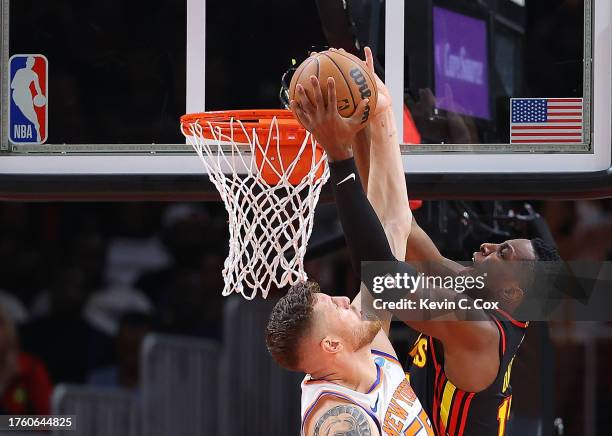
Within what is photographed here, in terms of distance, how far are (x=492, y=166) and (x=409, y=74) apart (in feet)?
1.43

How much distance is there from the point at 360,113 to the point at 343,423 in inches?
27.6

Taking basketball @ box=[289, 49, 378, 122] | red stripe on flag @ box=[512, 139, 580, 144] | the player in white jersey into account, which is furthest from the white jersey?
red stripe on flag @ box=[512, 139, 580, 144]

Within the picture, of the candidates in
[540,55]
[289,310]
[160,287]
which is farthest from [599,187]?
[160,287]

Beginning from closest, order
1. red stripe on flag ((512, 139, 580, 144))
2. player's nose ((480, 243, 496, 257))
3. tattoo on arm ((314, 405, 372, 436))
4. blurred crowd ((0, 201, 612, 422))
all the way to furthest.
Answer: tattoo on arm ((314, 405, 372, 436)), player's nose ((480, 243, 496, 257)), red stripe on flag ((512, 139, 580, 144)), blurred crowd ((0, 201, 612, 422))

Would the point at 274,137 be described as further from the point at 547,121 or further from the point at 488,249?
the point at 547,121

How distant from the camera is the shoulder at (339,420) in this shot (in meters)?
2.09

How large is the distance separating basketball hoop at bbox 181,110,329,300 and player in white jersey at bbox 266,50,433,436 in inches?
13.9

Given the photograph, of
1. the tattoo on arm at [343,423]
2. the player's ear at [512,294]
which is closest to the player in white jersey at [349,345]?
the tattoo on arm at [343,423]

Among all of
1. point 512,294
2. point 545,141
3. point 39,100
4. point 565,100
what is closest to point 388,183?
point 512,294

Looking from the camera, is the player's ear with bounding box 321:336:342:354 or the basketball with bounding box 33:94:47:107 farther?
the basketball with bounding box 33:94:47:107

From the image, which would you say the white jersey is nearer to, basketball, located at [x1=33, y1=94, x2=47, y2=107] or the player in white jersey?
the player in white jersey

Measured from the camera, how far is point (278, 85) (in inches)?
125

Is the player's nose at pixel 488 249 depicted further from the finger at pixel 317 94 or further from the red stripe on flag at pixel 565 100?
the finger at pixel 317 94

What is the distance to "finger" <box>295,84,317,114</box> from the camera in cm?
221
